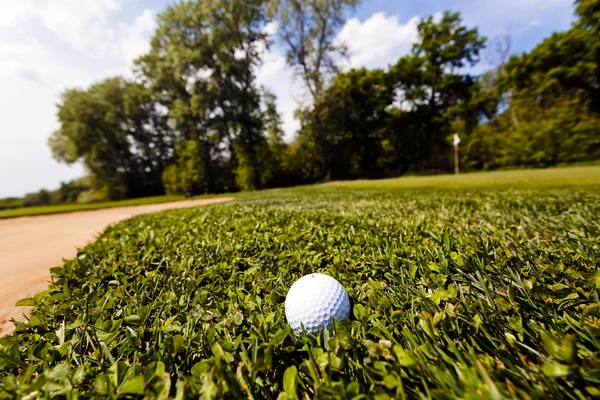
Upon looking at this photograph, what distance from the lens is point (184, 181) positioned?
24094 mm

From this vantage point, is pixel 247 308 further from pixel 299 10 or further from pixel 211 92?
pixel 299 10

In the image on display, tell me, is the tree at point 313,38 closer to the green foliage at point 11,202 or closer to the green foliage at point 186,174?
the green foliage at point 186,174

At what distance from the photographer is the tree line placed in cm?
2141

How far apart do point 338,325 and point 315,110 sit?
982 inches

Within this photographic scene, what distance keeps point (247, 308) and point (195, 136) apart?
2563 centimetres

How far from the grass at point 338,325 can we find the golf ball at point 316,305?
0.07m

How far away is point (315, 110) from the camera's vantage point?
24.1 m

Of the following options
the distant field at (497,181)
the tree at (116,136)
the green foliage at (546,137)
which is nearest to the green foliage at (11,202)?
the tree at (116,136)

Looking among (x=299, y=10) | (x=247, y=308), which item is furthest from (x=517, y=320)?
(x=299, y=10)

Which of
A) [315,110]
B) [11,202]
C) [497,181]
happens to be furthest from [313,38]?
[11,202]

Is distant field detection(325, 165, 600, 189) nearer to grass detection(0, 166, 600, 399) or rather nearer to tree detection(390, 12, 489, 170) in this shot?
grass detection(0, 166, 600, 399)

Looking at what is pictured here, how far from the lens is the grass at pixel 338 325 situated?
2.40 ft

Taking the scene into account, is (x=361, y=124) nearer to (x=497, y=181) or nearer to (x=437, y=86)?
(x=437, y=86)

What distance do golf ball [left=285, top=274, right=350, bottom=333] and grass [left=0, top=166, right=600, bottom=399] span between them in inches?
2.9
